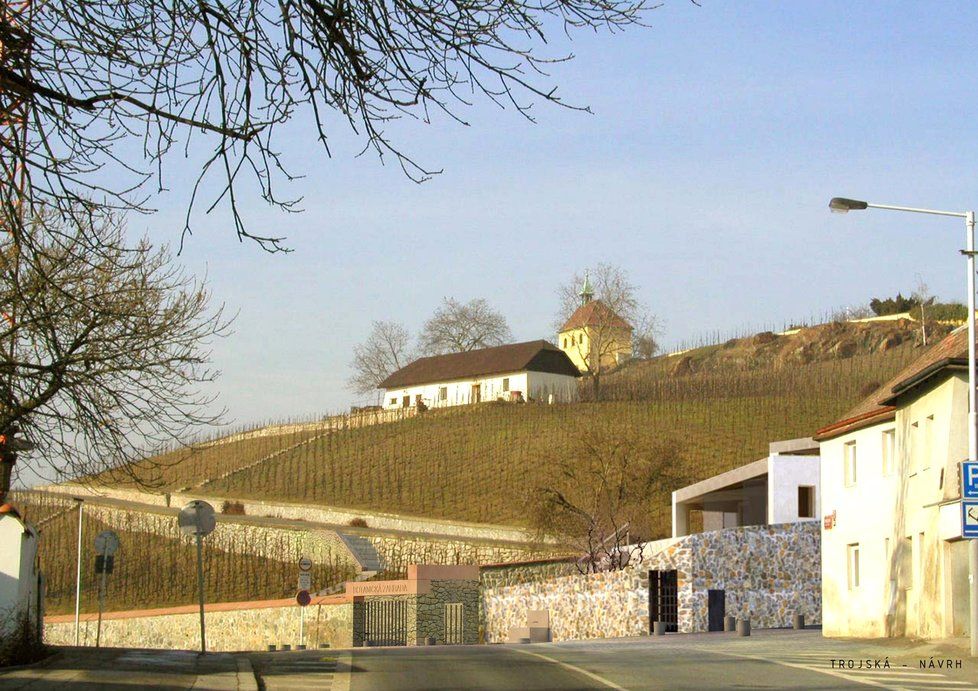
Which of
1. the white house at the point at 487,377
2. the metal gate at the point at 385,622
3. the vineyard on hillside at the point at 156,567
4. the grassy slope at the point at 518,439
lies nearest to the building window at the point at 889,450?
the metal gate at the point at 385,622

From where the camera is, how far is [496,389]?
12594cm

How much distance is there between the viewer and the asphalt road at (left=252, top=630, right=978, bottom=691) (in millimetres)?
17047

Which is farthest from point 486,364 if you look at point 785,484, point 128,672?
point 128,672

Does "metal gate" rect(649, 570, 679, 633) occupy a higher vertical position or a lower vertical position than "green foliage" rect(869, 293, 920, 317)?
lower

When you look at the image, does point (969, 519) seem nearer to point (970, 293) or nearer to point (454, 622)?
point (970, 293)

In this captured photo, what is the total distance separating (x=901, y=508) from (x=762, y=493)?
989 inches

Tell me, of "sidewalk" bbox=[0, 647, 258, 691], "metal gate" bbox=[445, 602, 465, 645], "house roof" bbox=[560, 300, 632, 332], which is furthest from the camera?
"house roof" bbox=[560, 300, 632, 332]

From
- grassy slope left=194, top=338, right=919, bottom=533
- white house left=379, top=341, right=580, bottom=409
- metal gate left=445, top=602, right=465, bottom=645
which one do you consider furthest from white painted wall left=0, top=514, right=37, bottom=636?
white house left=379, top=341, right=580, bottom=409

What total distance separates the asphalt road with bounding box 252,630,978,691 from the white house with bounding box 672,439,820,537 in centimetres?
2279

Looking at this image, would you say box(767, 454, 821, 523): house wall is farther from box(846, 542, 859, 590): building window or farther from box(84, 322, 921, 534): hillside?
box(84, 322, 921, 534): hillside

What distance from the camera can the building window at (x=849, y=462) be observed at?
113 feet

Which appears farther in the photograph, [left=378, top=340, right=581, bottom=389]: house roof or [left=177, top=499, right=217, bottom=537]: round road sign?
[left=378, top=340, right=581, bottom=389]: house roof

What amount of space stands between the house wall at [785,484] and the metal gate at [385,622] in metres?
14.7

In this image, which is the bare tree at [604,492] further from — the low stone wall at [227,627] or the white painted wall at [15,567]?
the white painted wall at [15,567]
